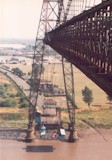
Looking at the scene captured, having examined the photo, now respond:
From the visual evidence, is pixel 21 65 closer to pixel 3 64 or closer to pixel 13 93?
pixel 3 64

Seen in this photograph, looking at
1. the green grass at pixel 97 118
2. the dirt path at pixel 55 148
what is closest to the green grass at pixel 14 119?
the dirt path at pixel 55 148

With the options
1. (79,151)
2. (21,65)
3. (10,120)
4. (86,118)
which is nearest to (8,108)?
(10,120)

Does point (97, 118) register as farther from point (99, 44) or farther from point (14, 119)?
point (99, 44)

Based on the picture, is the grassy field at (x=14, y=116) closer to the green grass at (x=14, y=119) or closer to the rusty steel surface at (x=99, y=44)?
the green grass at (x=14, y=119)

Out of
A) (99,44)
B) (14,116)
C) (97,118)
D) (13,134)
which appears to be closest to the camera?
(99,44)

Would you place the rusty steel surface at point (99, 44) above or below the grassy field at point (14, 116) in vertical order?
above

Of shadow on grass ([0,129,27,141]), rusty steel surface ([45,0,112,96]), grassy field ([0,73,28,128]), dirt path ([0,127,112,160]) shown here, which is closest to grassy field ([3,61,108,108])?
grassy field ([0,73,28,128])

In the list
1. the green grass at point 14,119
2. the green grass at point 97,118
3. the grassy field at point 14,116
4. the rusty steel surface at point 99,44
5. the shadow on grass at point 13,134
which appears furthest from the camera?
the green grass at point 97,118

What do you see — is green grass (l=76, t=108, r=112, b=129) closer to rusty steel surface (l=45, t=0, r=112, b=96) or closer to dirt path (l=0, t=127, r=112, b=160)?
dirt path (l=0, t=127, r=112, b=160)

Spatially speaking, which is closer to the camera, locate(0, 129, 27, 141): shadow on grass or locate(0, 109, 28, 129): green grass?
locate(0, 129, 27, 141): shadow on grass

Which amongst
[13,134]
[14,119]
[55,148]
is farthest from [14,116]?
[55,148]

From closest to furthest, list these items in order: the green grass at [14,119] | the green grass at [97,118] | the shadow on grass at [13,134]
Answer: the shadow on grass at [13,134], the green grass at [14,119], the green grass at [97,118]
